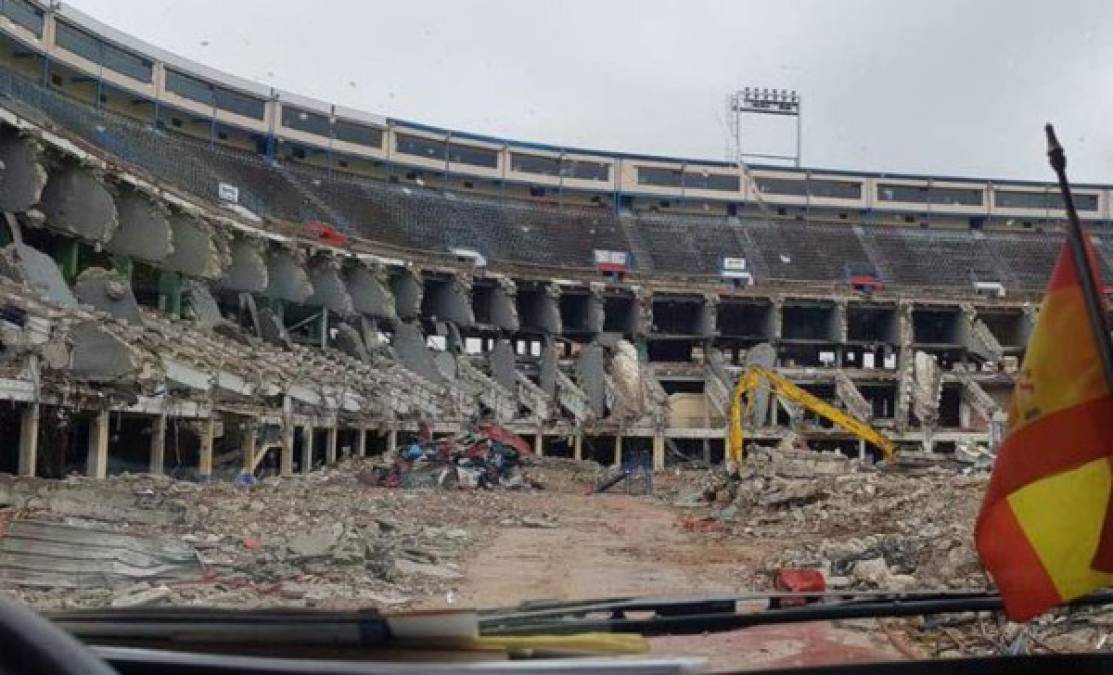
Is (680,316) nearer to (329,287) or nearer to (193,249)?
(329,287)

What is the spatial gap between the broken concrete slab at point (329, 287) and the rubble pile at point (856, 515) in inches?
688

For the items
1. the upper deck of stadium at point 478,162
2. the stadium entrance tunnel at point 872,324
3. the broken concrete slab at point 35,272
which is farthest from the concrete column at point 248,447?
the stadium entrance tunnel at point 872,324

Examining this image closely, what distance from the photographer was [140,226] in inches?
1232

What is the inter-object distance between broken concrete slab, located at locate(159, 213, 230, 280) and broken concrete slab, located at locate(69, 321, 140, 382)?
49.4 feet

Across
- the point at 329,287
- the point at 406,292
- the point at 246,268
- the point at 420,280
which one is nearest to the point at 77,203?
the point at 246,268

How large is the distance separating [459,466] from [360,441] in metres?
6.50

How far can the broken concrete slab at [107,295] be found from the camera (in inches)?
982

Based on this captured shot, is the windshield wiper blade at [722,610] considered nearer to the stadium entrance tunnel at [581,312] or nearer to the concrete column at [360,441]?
the concrete column at [360,441]

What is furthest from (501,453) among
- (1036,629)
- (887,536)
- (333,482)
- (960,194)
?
(960,194)

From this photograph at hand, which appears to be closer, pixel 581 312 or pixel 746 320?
pixel 581 312

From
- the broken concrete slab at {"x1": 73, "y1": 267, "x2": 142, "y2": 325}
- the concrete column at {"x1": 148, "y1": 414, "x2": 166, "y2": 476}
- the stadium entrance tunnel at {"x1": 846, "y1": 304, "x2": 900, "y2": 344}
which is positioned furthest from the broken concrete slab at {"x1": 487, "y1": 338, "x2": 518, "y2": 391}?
the concrete column at {"x1": 148, "y1": 414, "x2": 166, "y2": 476}

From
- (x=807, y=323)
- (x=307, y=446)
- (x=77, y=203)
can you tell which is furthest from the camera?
(x=807, y=323)

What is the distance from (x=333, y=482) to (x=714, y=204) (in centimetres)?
4160

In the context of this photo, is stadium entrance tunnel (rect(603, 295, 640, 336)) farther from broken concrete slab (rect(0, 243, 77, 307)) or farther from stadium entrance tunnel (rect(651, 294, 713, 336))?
broken concrete slab (rect(0, 243, 77, 307))
